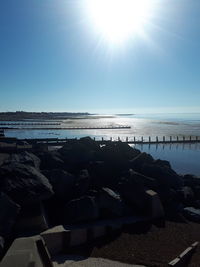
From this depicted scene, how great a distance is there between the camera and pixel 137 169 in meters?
16.2

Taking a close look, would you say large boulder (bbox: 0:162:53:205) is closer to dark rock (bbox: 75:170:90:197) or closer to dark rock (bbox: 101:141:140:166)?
dark rock (bbox: 75:170:90:197)

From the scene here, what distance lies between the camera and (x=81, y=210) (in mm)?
10766

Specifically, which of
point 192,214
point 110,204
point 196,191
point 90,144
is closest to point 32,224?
point 110,204

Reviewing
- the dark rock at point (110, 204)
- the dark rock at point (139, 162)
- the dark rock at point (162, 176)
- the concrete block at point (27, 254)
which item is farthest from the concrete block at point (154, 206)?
the concrete block at point (27, 254)

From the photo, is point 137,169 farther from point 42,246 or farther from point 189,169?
point 189,169

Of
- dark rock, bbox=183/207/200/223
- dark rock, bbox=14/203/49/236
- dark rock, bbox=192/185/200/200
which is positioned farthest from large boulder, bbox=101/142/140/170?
dark rock, bbox=14/203/49/236

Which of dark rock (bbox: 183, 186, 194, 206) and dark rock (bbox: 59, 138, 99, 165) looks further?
dark rock (bbox: 59, 138, 99, 165)

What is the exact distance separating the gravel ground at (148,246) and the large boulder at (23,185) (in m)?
2.33

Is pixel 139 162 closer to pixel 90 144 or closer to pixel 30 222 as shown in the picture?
pixel 90 144

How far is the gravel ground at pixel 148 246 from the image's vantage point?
920 cm

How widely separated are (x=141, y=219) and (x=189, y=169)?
52.0ft

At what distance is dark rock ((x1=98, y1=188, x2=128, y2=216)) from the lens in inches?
452

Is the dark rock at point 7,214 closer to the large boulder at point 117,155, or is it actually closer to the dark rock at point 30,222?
the dark rock at point 30,222

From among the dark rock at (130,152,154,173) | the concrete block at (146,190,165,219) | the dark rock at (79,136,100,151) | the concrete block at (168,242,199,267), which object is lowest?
the concrete block at (168,242,199,267)
